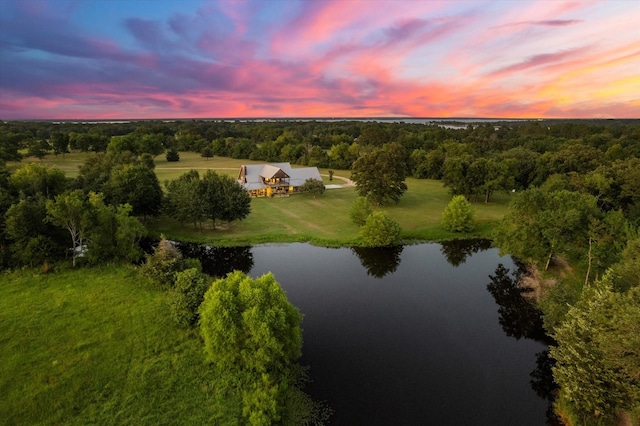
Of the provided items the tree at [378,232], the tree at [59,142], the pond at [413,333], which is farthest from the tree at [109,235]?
the tree at [59,142]

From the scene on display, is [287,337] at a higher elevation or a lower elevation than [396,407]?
higher

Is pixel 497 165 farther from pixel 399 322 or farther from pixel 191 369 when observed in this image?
pixel 191 369

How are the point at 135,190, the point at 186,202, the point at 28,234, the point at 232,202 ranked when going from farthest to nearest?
the point at 232,202, the point at 135,190, the point at 186,202, the point at 28,234

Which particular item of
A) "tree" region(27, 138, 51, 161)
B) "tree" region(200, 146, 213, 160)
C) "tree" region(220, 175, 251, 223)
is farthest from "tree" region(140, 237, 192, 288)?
"tree" region(200, 146, 213, 160)

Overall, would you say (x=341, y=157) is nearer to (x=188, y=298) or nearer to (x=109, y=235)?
(x=109, y=235)

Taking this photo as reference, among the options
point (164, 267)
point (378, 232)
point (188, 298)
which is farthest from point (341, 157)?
point (188, 298)

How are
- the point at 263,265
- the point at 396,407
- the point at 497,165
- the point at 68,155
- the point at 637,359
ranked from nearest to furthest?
the point at 637,359, the point at 396,407, the point at 263,265, the point at 497,165, the point at 68,155

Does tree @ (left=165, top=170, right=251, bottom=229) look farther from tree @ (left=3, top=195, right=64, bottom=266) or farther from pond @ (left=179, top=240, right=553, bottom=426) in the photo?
tree @ (left=3, top=195, right=64, bottom=266)

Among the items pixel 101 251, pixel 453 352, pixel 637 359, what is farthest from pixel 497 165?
Answer: pixel 101 251
